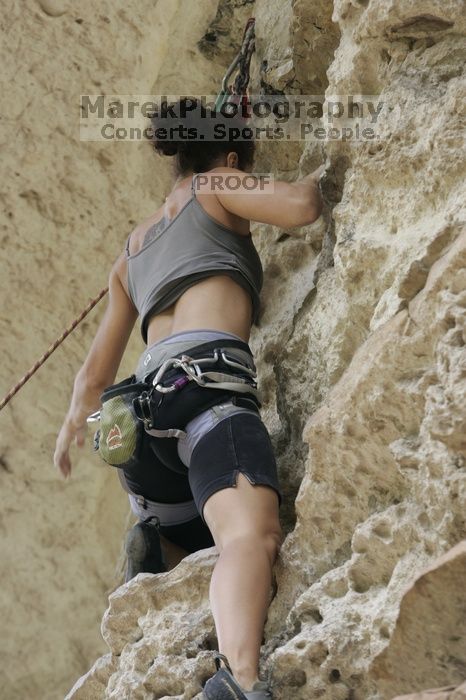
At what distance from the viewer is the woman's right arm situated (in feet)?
7.89

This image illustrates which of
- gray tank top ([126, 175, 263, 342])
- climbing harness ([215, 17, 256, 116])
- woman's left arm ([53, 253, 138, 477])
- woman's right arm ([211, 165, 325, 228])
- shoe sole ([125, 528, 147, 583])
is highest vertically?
climbing harness ([215, 17, 256, 116])

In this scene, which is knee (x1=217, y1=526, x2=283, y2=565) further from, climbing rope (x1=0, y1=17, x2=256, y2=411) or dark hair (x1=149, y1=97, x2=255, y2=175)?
climbing rope (x1=0, y1=17, x2=256, y2=411)

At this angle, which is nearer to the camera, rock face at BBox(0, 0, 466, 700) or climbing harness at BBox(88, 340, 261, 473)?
rock face at BBox(0, 0, 466, 700)

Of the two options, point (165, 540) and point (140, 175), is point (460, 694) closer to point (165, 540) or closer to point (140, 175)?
point (165, 540)

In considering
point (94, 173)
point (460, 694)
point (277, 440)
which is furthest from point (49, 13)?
point (460, 694)

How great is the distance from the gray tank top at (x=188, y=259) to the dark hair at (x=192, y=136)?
0.12m

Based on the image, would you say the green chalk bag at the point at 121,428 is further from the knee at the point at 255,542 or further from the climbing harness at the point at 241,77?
the climbing harness at the point at 241,77

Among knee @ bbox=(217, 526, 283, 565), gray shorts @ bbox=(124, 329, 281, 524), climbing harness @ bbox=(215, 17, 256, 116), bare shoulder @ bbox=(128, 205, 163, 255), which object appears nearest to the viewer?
knee @ bbox=(217, 526, 283, 565)

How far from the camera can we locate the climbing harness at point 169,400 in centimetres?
223

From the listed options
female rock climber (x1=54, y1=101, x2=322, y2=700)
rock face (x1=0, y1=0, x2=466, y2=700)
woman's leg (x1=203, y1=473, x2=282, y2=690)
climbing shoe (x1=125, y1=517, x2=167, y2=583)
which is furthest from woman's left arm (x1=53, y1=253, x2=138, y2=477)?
woman's leg (x1=203, y1=473, x2=282, y2=690)

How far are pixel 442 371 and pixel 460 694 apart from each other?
53 cm

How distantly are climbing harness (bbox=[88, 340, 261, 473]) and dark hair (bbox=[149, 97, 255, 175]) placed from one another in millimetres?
613

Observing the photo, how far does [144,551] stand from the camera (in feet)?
7.88

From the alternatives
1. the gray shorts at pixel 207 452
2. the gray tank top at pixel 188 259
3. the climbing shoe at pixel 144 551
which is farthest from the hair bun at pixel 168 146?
the climbing shoe at pixel 144 551
